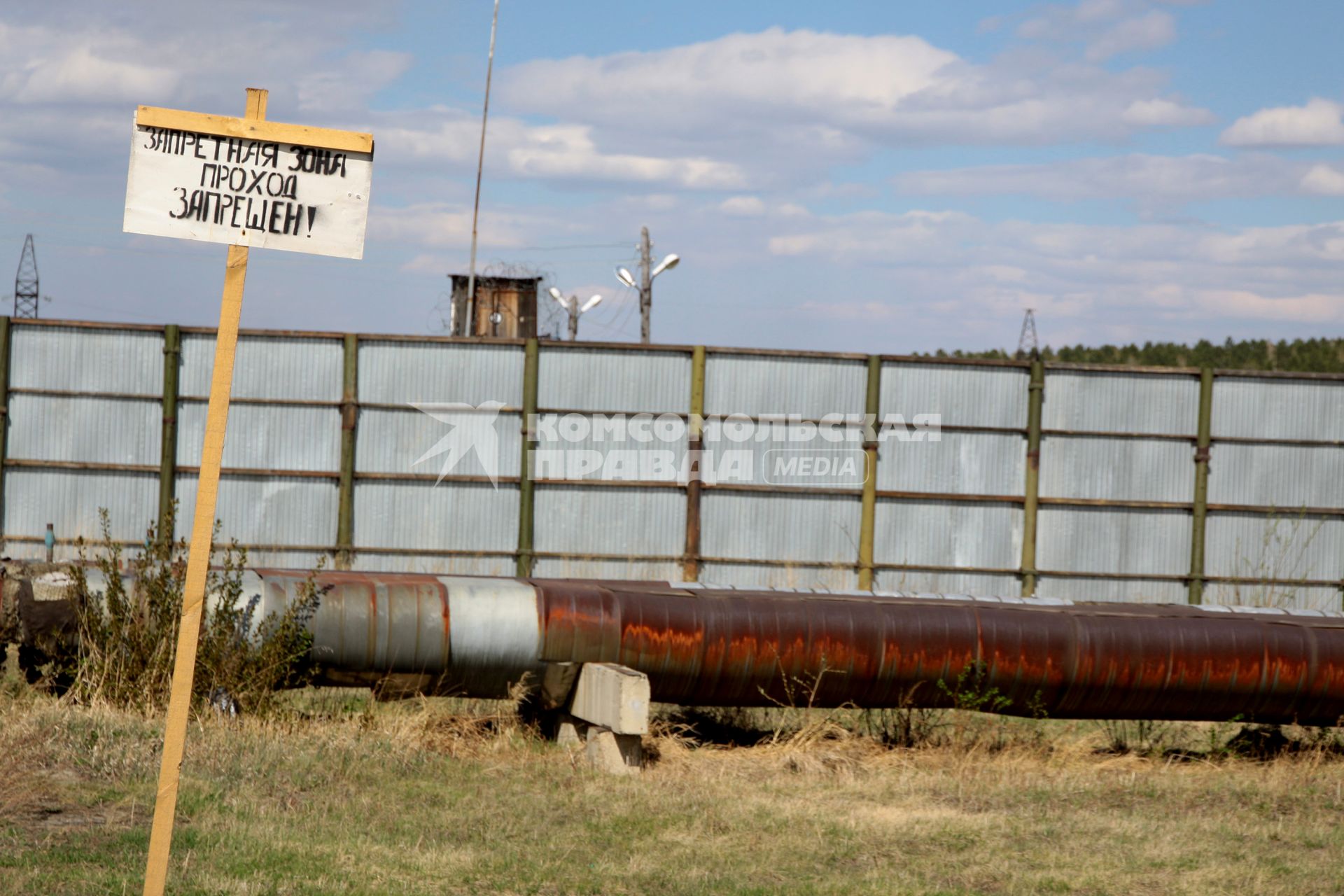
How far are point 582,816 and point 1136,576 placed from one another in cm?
1309

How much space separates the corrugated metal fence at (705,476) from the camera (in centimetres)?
1700

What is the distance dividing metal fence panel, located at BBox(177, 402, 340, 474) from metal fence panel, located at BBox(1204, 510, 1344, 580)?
11982mm

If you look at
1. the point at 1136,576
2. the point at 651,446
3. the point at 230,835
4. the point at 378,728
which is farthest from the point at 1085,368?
the point at 230,835

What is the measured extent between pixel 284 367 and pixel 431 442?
7.13ft

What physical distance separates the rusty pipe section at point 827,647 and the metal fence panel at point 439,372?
28.1 ft

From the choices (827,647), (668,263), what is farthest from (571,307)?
(827,647)

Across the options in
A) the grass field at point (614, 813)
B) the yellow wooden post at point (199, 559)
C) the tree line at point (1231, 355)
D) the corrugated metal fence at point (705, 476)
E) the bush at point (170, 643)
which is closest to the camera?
the yellow wooden post at point (199, 559)

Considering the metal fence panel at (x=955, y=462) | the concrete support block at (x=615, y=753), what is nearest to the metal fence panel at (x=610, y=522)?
the metal fence panel at (x=955, y=462)

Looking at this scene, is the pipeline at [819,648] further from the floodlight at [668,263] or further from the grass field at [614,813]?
the floodlight at [668,263]

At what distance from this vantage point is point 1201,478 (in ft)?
57.4

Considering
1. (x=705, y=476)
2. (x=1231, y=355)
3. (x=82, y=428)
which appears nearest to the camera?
(x=82, y=428)

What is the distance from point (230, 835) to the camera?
18.1ft

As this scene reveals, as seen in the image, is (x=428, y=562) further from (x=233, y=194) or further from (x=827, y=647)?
(x=233, y=194)

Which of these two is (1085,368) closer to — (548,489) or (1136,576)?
(1136,576)
